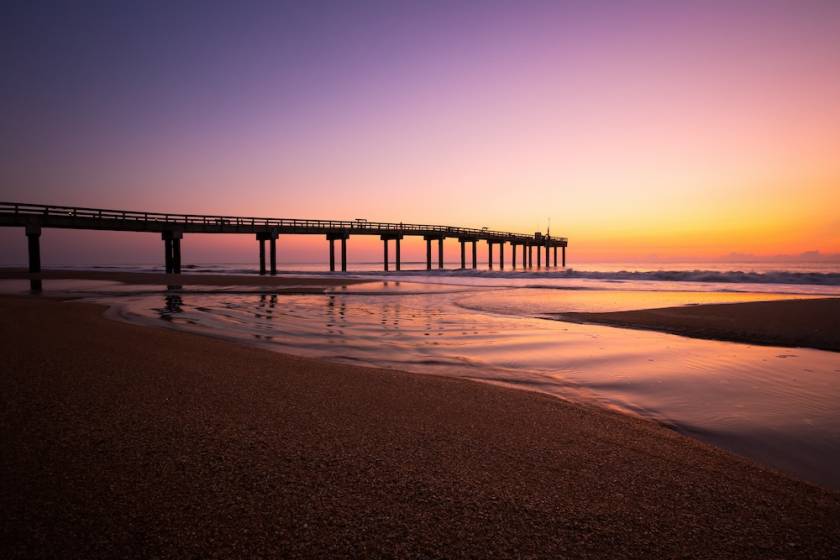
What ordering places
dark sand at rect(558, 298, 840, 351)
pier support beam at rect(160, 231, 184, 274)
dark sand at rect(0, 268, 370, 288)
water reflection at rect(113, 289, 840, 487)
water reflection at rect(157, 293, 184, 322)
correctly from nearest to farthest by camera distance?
water reflection at rect(113, 289, 840, 487)
dark sand at rect(558, 298, 840, 351)
water reflection at rect(157, 293, 184, 322)
dark sand at rect(0, 268, 370, 288)
pier support beam at rect(160, 231, 184, 274)

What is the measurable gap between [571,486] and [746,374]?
4724 millimetres

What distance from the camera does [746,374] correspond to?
5.69 m

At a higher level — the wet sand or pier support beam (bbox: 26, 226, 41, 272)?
pier support beam (bbox: 26, 226, 41, 272)


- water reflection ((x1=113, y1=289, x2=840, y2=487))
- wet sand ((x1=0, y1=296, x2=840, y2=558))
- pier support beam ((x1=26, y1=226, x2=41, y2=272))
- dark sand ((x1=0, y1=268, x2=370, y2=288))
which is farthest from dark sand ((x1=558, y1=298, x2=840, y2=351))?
pier support beam ((x1=26, y1=226, x2=41, y2=272))

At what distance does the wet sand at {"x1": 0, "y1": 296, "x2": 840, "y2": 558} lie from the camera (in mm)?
1812

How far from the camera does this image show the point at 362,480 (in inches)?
91.7

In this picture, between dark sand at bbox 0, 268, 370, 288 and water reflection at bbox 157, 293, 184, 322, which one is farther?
dark sand at bbox 0, 268, 370, 288

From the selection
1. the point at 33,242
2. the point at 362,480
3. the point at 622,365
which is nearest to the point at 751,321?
the point at 622,365

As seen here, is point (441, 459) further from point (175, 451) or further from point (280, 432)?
point (175, 451)

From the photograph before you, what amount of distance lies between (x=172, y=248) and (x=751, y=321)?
38.9m

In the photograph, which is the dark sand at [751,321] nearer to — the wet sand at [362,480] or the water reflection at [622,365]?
the water reflection at [622,365]

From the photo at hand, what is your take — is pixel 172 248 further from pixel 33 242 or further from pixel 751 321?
pixel 751 321

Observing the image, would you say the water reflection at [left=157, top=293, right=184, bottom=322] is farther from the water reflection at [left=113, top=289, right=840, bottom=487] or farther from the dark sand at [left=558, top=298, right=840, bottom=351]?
the dark sand at [left=558, top=298, right=840, bottom=351]

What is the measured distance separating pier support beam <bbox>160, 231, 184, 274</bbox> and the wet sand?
35.4 metres
